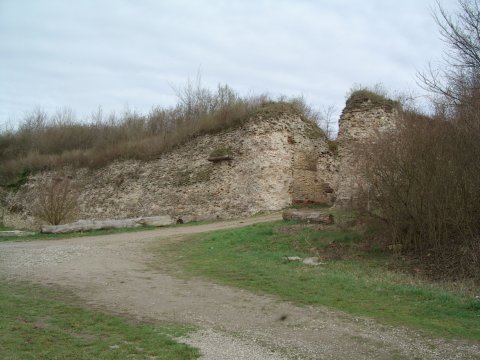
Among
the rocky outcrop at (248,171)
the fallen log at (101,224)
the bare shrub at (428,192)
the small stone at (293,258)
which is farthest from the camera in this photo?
the rocky outcrop at (248,171)

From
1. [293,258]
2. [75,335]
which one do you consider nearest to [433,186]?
[293,258]

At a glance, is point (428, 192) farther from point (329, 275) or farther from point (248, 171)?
point (248, 171)

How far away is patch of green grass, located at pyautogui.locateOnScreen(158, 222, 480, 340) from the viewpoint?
22.1ft

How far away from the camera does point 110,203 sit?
27219mm

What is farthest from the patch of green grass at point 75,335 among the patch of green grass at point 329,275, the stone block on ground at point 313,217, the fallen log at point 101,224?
the fallen log at point 101,224

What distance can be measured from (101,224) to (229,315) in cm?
1358

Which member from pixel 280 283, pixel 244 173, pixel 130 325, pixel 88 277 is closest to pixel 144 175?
pixel 244 173

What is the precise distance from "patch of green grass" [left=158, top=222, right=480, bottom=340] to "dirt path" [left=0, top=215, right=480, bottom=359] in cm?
49

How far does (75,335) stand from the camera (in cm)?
588

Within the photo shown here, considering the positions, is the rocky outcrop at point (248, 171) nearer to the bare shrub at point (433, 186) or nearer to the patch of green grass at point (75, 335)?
the bare shrub at point (433, 186)

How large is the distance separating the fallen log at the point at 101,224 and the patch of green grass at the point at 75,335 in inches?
449

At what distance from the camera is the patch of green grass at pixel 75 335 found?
517 centimetres

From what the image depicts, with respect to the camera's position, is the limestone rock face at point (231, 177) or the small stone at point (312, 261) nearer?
the small stone at point (312, 261)

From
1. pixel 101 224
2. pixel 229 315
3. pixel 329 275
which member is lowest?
pixel 229 315
